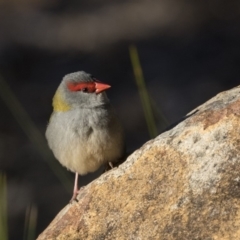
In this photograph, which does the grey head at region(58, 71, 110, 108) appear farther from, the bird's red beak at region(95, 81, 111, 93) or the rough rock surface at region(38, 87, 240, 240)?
the rough rock surface at region(38, 87, 240, 240)

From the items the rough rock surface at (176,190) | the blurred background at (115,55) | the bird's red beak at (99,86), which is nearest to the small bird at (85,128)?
the bird's red beak at (99,86)

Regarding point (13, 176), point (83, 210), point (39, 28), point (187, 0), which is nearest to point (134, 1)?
point (187, 0)

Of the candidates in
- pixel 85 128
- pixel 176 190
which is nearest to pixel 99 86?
pixel 85 128

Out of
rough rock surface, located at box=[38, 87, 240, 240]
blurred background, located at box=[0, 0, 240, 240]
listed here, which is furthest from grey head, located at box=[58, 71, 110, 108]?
blurred background, located at box=[0, 0, 240, 240]

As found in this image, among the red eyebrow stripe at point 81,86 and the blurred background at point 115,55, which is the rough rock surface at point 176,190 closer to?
the red eyebrow stripe at point 81,86

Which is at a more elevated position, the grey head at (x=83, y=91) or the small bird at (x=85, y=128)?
the grey head at (x=83, y=91)

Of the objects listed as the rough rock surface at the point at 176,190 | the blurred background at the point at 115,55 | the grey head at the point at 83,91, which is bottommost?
the blurred background at the point at 115,55

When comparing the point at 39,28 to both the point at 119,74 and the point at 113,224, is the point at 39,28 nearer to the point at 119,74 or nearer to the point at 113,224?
the point at 119,74
